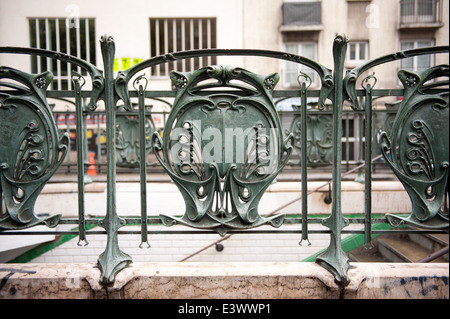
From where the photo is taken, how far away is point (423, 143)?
2336 millimetres

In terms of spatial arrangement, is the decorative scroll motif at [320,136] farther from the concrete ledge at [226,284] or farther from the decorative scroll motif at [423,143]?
the concrete ledge at [226,284]

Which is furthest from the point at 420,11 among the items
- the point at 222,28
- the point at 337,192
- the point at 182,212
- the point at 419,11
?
the point at 337,192

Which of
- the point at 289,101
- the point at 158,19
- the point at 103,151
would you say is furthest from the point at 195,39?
the point at 103,151

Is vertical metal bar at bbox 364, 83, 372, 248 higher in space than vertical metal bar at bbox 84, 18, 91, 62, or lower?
lower

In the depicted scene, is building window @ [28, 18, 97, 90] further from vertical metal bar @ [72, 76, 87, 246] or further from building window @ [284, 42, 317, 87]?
vertical metal bar @ [72, 76, 87, 246]

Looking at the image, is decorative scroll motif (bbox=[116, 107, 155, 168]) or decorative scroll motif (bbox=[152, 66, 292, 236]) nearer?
decorative scroll motif (bbox=[152, 66, 292, 236])

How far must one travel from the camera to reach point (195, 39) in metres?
14.7

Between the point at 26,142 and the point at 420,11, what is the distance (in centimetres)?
1847

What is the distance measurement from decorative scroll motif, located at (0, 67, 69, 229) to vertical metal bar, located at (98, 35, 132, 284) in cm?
31

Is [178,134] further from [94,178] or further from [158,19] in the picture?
[158,19]

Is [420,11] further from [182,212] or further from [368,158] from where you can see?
[368,158]

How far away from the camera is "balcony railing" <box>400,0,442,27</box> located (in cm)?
1595

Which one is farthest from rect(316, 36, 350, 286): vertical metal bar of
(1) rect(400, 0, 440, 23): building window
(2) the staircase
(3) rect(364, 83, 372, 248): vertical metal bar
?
(1) rect(400, 0, 440, 23): building window

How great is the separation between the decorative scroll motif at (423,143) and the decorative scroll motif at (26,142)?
7.37 feet
